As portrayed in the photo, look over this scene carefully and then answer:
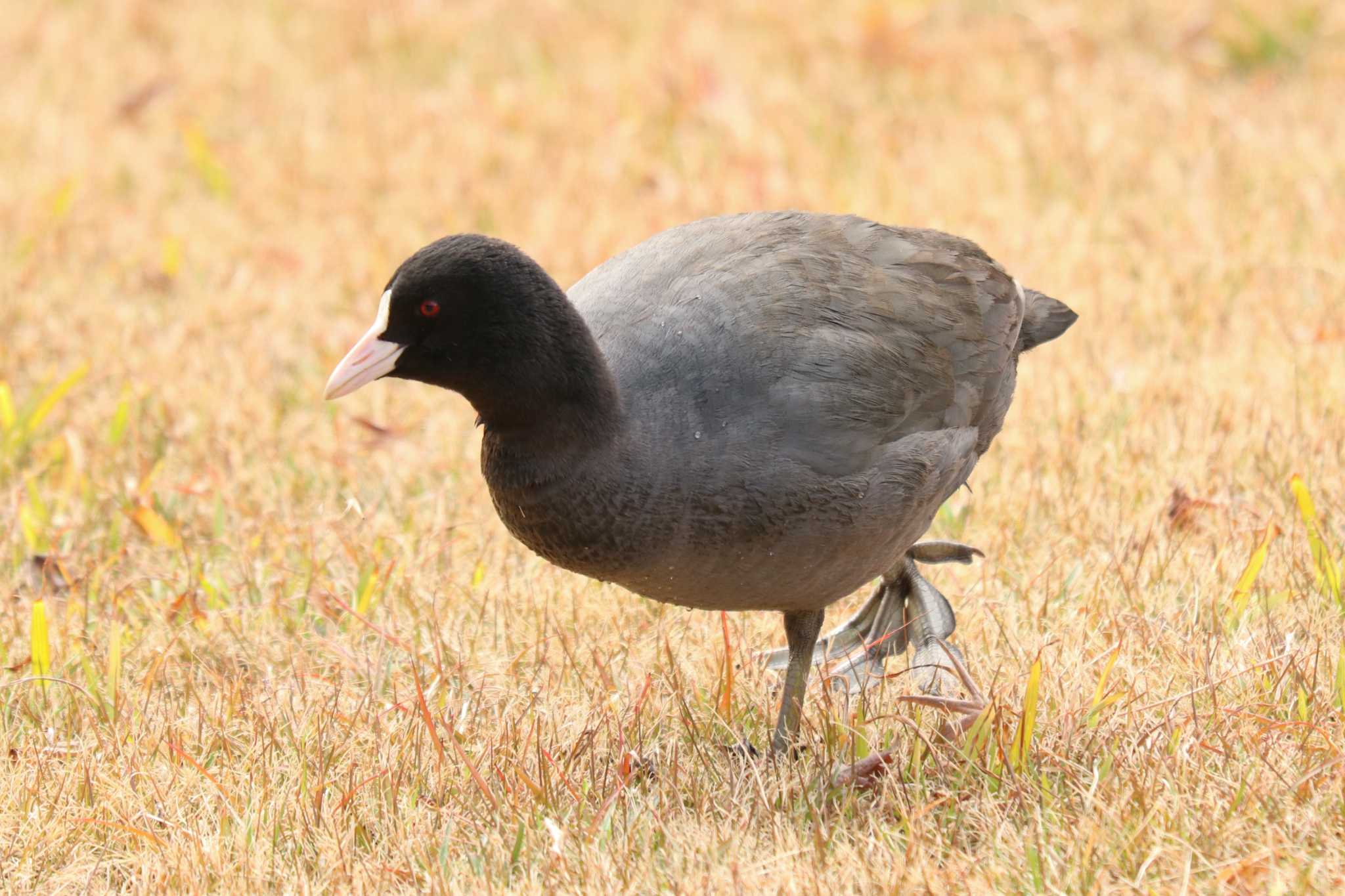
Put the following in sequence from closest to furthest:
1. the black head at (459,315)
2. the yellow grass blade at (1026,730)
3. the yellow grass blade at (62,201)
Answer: the black head at (459,315)
the yellow grass blade at (1026,730)
the yellow grass blade at (62,201)

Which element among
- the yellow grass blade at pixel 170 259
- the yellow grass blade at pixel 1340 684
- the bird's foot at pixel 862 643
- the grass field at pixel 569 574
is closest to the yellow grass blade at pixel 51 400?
the grass field at pixel 569 574

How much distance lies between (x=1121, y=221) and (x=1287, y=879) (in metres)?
3.75

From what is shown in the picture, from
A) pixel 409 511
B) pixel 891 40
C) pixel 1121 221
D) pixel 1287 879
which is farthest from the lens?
pixel 891 40

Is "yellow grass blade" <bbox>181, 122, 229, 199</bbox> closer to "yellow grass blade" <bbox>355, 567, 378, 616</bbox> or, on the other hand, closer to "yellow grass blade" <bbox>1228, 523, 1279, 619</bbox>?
"yellow grass blade" <bbox>355, 567, 378, 616</bbox>

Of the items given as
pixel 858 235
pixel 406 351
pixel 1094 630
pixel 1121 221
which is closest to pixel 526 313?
pixel 406 351

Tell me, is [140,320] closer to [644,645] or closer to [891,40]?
[644,645]

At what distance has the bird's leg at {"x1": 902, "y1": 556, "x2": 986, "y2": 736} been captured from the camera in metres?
3.18

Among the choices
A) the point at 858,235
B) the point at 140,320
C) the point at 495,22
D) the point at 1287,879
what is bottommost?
the point at 1287,879

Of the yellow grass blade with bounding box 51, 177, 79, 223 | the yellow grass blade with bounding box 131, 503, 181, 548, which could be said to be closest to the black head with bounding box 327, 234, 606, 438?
the yellow grass blade with bounding box 131, 503, 181, 548

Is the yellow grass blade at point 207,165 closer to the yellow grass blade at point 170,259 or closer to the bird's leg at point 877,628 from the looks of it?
the yellow grass blade at point 170,259

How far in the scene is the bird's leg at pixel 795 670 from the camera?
3338 mm

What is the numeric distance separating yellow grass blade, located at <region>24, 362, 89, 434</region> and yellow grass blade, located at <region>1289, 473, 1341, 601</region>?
10.2ft

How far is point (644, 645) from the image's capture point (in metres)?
3.73

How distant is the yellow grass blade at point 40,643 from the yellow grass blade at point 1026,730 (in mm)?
1977
